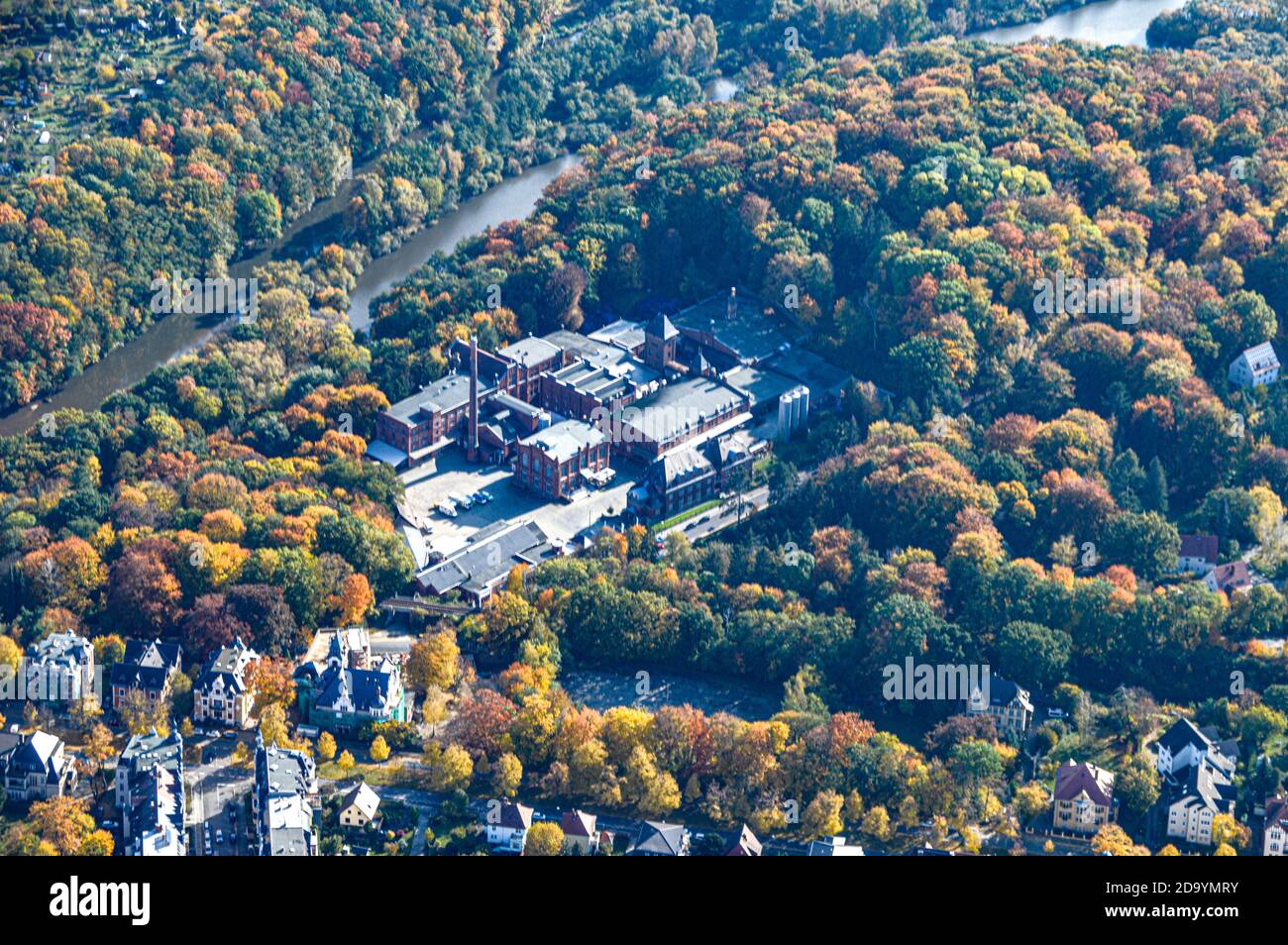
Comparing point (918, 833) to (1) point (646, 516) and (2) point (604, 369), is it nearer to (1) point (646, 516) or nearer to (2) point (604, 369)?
(1) point (646, 516)

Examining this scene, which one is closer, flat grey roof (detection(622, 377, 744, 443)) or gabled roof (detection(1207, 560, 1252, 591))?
gabled roof (detection(1207, 560, 1252, 591))

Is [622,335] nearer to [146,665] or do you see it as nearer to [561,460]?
[561,460]

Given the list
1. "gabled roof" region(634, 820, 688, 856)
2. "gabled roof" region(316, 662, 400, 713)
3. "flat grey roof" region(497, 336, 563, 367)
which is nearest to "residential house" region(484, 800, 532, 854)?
"gabled roof" region(634, 820, 688, 856)

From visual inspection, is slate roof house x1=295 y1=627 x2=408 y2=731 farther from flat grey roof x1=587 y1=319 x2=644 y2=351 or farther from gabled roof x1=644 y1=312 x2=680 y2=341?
flat grey roof x1=587 y1=319 x2=644 y2=351

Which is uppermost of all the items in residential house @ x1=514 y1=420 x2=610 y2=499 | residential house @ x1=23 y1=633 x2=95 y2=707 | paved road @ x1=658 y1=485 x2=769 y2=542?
residential house @ x1=514 y1=420 x2=610 y2=499

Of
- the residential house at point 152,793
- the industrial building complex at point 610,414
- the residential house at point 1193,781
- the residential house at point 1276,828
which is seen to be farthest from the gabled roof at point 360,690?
the residential house at point 1276,828

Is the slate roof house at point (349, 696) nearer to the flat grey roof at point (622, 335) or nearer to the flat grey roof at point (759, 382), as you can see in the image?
the flat grey roof at point (759, 382)
